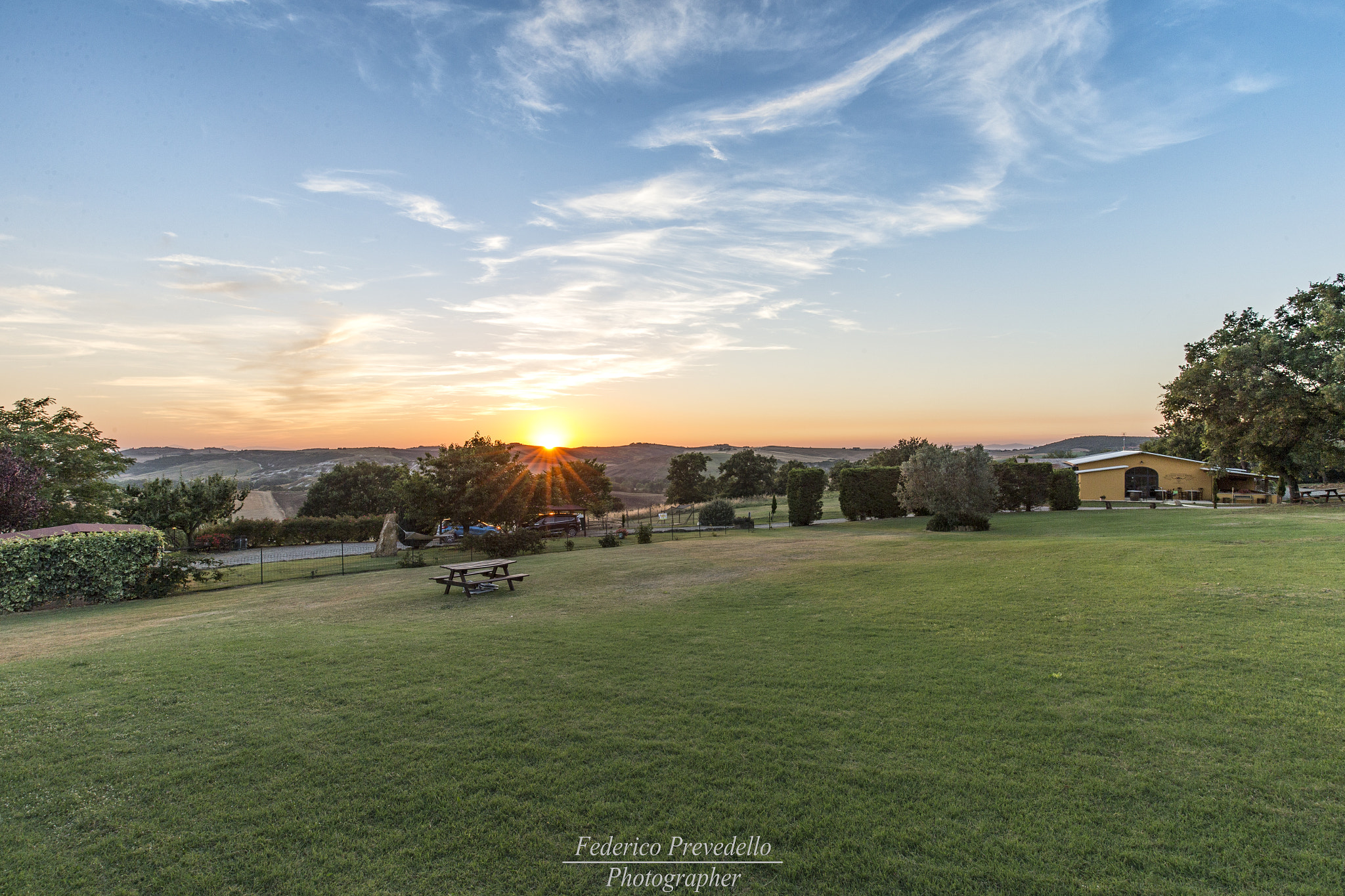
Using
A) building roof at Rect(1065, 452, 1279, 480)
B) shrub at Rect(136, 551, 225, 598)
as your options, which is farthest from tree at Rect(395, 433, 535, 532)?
building roof at Rect(1065, 452, 1279, 480)

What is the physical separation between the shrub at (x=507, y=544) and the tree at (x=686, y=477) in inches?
1848

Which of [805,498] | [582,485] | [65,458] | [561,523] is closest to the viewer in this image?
[65,458]

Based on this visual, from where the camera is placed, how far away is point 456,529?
3403 cm

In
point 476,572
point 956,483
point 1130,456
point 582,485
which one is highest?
point 1130,456

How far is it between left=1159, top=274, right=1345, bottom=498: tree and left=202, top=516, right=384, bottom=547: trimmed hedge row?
154ft

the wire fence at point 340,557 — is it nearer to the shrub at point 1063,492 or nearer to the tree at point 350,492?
the tree at point 350,492

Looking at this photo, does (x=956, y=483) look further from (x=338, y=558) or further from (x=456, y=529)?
(x=338, y=558)

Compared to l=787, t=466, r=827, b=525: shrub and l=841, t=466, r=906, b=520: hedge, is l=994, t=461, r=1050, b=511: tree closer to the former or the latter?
l=841, t=466, r=906, b=520: hedge

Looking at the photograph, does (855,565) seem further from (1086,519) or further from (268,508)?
(268,508)

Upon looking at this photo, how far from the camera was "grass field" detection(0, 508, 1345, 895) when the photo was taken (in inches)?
145

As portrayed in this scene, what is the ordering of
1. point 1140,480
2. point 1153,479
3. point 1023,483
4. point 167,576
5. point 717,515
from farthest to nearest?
point 1140,480 < point 1153,479 < point 1023,483 < point 717,515 < point 167,576

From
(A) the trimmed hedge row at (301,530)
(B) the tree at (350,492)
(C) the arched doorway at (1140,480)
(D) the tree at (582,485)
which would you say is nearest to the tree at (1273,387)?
(C) the arched doorway at (1140,480)

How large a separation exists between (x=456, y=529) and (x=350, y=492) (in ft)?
87.1

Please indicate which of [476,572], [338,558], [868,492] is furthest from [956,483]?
[338,558]
